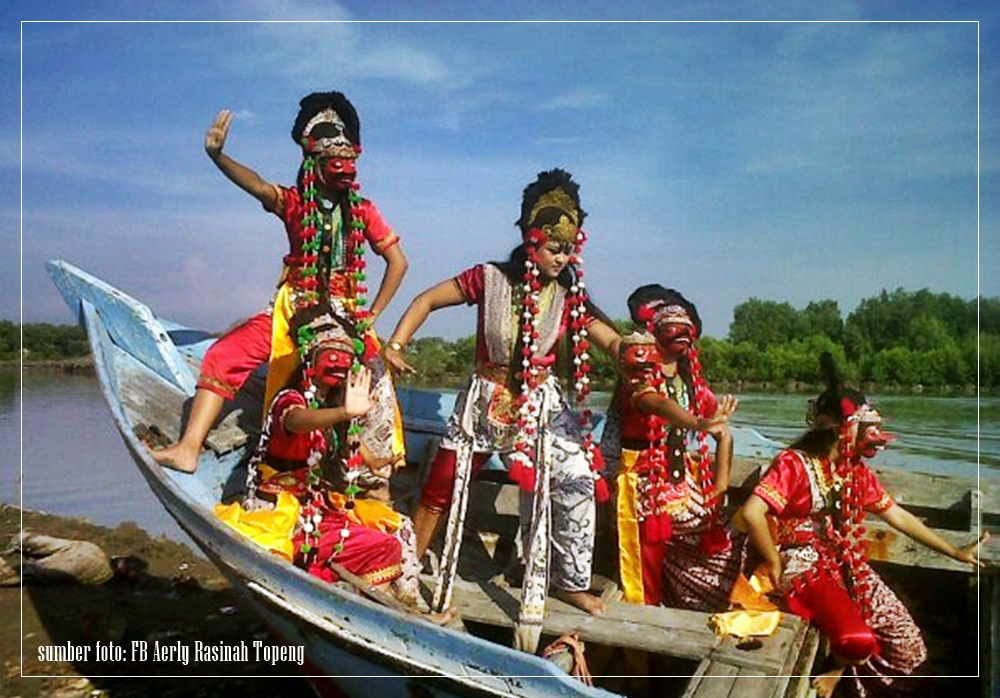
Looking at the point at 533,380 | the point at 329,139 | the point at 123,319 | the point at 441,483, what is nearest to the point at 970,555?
the point at 533,380

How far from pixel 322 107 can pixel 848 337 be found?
520cm

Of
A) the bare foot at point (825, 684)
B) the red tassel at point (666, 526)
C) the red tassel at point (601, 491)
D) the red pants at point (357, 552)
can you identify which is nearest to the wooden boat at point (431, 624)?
the red pants at point (357, 552)

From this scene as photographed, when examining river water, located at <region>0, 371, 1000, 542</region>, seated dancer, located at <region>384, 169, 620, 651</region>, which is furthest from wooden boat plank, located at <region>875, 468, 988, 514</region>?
seated dancer, located at <region>384, 169, 620, 651</region>

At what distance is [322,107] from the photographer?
12.7 ft

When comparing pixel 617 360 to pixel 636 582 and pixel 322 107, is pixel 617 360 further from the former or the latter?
pixel 322 107

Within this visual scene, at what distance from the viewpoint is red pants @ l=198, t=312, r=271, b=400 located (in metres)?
3.97

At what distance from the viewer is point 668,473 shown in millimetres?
3678

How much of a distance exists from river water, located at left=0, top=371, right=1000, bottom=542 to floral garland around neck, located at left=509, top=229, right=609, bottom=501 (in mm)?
1631

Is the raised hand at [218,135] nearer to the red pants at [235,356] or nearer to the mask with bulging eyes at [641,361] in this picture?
the red pants at [235,356]

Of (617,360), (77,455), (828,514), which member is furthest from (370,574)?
(77,455)

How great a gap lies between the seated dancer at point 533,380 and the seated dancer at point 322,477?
0.26 metres

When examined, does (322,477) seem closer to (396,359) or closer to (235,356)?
(396,359)

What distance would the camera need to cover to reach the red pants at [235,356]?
13.0 feet

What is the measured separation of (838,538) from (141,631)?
14.5 feet
